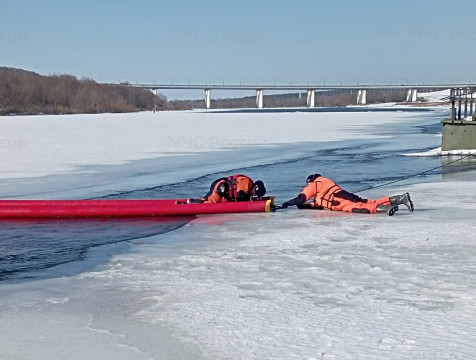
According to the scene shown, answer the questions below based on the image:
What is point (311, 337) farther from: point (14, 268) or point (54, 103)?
point (54, 103)

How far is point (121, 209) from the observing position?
9.55m

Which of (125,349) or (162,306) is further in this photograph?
(162,306)

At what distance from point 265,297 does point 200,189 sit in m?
7.44

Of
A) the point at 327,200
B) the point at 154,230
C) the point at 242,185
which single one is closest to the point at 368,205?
the point at 327,200

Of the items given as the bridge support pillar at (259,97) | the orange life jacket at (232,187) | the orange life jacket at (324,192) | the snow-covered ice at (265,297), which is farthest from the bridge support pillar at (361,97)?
the snow-covered ice at (265,297)

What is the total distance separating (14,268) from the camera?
6.40 metres

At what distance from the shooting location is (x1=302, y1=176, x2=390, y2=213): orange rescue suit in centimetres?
930

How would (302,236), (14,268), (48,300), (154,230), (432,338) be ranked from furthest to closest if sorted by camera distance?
(154,230)
(302,236)
(14,268)
(48,300)
(432,338)

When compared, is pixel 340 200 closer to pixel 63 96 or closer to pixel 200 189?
pixel 200 189

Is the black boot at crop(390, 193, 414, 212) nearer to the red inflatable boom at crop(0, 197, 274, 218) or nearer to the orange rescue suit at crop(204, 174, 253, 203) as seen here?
the red inflatable boom at crop(0, 197, 274, 218)

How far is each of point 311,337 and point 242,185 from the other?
590 centimetres

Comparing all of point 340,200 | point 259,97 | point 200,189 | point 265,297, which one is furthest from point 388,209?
point 259,97

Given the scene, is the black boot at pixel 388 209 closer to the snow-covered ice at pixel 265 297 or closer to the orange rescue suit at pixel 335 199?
the orange rescue suit at pixel 335 199

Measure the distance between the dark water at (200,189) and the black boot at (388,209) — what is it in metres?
2.43
